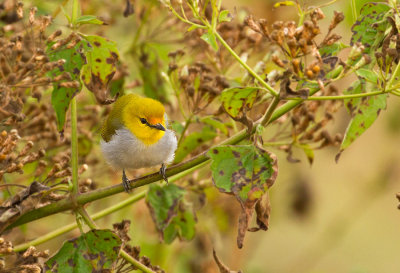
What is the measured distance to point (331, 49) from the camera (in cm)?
198

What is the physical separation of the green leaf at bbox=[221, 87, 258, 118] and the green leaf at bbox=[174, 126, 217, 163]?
58 centimetres

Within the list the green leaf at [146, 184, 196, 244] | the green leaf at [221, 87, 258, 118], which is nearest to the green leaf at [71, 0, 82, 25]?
the green leaf at [221, 87, 258, 118]

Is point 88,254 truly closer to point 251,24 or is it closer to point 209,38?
point 209,38

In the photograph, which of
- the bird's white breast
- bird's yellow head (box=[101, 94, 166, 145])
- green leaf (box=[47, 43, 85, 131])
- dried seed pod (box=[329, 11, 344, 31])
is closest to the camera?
dried seed pod (box=[329, 11, 344, 31])

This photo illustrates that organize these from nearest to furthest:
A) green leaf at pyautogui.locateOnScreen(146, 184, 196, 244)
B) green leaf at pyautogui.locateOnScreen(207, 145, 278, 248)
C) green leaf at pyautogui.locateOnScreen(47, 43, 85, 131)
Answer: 1. green leaf at pyautogui.locateOnScreen(207, 145, 278, 248)
2. green leaf at pyautogui.locateOnScreen(47, 43, 85, 131)
3. green leaf at pyautogui.locateOnScreen(146, 184, 196, 244)

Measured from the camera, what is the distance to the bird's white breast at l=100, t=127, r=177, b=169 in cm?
295

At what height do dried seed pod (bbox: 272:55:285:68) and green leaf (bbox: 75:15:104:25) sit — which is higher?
green leaf (bbox: 75:15:104:25)

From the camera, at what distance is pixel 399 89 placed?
198cm

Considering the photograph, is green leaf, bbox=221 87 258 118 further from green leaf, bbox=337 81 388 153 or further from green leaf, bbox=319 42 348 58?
green leaf, bbox=337 81 388 153

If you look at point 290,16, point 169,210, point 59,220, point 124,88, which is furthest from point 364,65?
point 59,220

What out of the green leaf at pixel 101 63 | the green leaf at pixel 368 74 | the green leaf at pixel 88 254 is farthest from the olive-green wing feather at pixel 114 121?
the green leaf at pixel 368 74

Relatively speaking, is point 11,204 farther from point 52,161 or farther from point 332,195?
point 332,195

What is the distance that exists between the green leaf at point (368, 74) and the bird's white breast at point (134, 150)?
126cm

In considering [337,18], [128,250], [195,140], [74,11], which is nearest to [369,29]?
[337,18]
